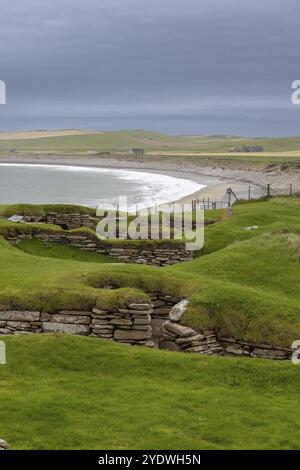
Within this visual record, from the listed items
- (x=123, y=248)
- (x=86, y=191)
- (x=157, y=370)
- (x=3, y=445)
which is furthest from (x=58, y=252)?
(x=86, y=191)

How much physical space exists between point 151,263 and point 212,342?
34.5ft

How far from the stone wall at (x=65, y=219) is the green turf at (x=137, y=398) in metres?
16.6

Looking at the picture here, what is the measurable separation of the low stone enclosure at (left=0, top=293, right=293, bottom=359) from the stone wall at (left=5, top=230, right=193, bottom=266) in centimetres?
941

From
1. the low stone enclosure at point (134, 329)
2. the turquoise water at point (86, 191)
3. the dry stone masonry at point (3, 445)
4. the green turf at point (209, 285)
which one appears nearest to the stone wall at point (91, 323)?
the low stone enclosure at point (134, 329)

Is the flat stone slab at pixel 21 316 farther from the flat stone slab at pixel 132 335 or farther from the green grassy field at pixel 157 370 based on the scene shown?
the flat stone slab at pixel 132 335

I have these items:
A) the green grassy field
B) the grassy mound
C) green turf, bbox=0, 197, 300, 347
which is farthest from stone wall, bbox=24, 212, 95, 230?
the green grassy field

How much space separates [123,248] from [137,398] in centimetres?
1490

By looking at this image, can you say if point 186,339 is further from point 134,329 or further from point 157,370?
point 157,370

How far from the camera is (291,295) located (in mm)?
18281

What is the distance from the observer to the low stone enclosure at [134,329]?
A: 15906mm

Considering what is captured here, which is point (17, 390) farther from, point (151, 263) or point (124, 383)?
point (151, 263)

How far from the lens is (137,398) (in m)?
12.2
